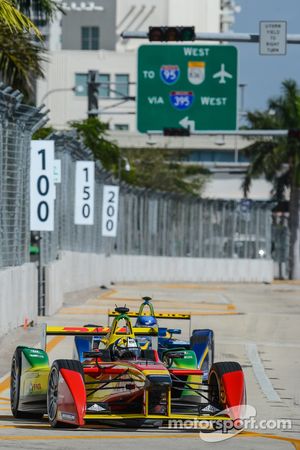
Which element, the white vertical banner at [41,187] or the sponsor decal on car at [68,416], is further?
the white vertical banner at [41,187]

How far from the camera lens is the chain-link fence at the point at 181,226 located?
48406 mm

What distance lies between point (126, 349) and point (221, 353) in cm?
780

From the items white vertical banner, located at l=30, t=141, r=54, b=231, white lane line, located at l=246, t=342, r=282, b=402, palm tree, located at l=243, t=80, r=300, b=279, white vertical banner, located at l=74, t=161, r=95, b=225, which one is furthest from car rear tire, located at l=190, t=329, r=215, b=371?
palm tree, located at l=243, t=80, r=300, b=279

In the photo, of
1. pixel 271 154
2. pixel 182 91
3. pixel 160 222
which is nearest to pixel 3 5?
pixel 182 91

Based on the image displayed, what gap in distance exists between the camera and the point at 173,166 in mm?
84250

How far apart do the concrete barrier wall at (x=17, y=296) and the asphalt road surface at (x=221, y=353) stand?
261 millimetres

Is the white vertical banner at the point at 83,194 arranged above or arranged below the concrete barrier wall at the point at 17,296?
above

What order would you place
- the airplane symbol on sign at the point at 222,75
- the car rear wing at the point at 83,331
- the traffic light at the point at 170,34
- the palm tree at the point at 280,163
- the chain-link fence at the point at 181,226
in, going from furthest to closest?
1. the palm tree at the point at 280,163
2. the chain-link fence at the point at 181,226
3. the airplane symbol on sign at the point at 222,75
4. the traffic light at the point at 170,34
5. the car rear wing at the point at 83,331

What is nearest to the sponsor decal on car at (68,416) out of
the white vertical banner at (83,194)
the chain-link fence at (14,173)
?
the chain-link fence at (14,173)

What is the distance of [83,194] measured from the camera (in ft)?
108

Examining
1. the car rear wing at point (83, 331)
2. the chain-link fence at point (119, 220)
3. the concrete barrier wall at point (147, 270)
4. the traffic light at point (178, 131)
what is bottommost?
the concrete barrier wall at point (147, 270)

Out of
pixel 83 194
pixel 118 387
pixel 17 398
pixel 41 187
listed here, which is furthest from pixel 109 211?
pixel 118 387

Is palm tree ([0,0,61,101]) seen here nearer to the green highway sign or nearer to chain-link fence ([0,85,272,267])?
chain-link fence ([0,85,272,267])
